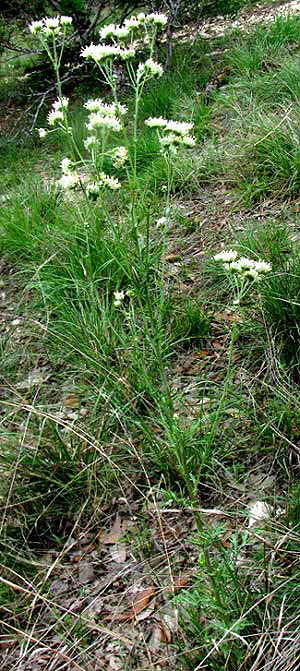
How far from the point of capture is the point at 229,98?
15.7ft

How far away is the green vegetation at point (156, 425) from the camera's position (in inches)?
71.8

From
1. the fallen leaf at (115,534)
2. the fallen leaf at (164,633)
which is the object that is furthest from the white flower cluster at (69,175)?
the fallen leaf at (164,633)

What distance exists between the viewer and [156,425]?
2420 millimetres

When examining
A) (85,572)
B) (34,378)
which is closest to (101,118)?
(34,378)

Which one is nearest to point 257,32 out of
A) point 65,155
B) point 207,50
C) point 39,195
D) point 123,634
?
point 207,50

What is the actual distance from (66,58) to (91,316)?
5.17m

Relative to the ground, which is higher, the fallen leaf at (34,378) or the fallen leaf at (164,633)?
the fallen leaf at (34,378)

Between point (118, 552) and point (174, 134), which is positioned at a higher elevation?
point (174, 134)

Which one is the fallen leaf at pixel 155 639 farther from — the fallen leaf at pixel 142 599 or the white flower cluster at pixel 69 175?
the white flower cluster at pixel 69 175

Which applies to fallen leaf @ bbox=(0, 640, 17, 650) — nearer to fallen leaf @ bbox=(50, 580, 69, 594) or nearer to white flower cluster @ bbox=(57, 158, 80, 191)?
fallen leaf @ bbox=(50, 580, 69, 594)

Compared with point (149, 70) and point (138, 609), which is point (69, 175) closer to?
point (149, 70)

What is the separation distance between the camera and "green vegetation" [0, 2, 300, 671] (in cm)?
182

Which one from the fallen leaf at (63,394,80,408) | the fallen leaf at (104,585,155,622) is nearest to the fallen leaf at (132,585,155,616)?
the fallen leaf at (104,585,155,622)

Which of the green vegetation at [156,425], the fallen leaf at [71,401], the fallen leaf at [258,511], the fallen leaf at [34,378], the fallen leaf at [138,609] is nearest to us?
the green vegetation at [156,425]
